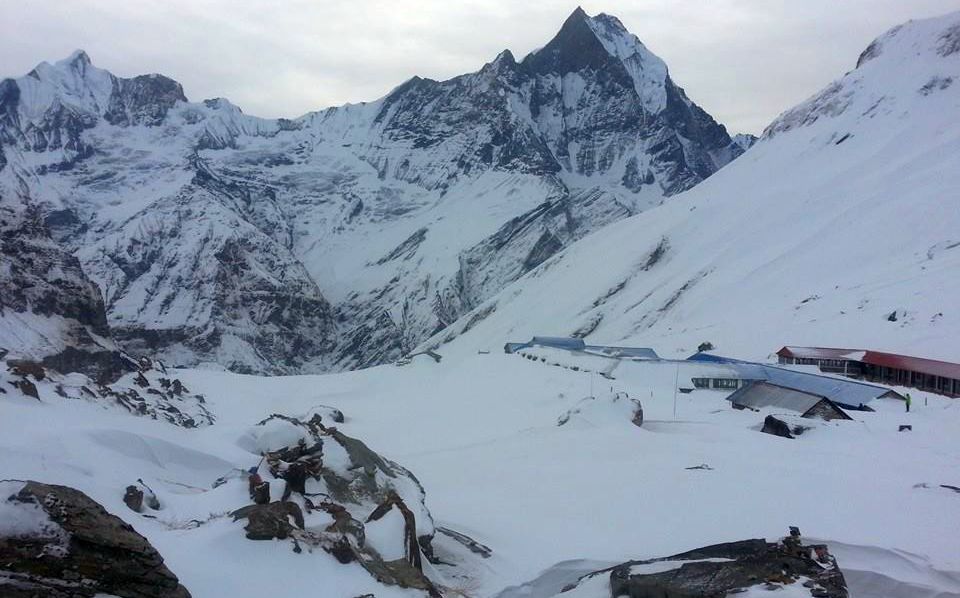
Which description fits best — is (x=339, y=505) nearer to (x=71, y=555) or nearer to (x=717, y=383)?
(x=71, y=555)

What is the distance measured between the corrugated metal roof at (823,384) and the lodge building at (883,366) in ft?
12.2

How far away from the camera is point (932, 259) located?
50.8 metres

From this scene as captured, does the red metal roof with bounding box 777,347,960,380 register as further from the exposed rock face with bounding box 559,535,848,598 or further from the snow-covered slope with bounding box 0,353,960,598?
the exposed rock face with bounding box 559,535,848,598

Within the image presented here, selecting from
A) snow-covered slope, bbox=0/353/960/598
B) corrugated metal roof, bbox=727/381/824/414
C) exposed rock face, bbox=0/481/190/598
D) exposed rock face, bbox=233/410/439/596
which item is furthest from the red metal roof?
exposed rock face, bbox=0/481/190/598

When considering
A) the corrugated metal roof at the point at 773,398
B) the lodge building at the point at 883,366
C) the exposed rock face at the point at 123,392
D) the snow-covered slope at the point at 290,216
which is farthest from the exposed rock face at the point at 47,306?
the snow-covered slope at the point at 290,216

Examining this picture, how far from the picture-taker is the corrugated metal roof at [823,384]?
87.7 ft

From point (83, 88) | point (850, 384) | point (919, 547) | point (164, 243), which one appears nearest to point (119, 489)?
point (919, 547)

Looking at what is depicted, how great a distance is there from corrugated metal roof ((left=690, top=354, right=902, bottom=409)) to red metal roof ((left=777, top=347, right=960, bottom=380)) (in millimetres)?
3933

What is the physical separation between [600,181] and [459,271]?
2706 inches

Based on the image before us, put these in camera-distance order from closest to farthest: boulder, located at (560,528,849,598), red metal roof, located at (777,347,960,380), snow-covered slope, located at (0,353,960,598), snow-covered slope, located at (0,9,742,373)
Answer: boulder, located at (560,528,849,598) < snow-covered slope, located at (0,353,960,598) < red metal roof, located at (777,347,960,380) < snow-covered slope, located at (0,9,742,373)

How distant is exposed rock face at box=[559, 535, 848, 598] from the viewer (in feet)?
23.5

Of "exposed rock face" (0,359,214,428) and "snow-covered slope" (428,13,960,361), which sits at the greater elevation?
"snow-covered slope" (428,13,960,361)

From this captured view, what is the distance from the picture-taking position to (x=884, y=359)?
35.9m

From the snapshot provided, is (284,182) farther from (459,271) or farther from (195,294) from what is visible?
(459,271)
